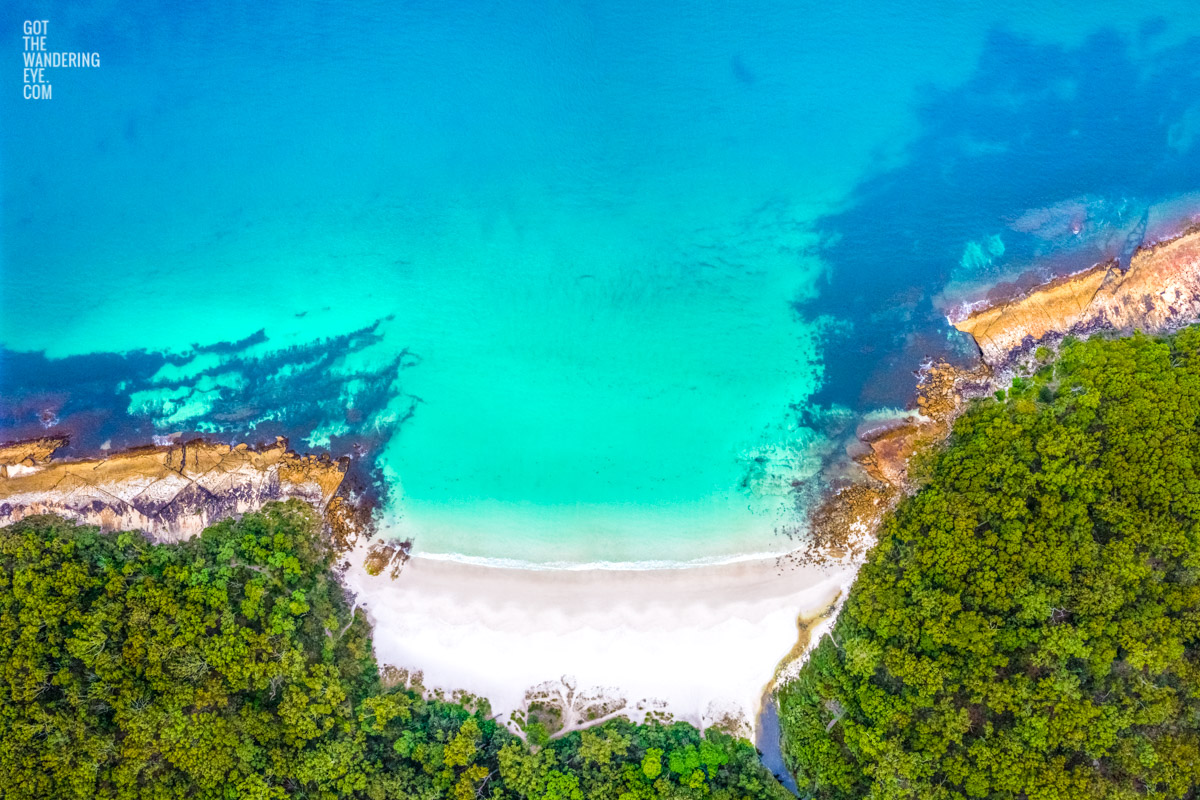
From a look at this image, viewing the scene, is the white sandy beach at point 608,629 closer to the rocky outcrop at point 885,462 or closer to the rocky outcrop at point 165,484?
the rocky outcrop at point 885,462

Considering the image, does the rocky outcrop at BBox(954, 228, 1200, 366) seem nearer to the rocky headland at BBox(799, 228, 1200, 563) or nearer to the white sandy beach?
the rocky headland at BBox(799, 228, 1200, 563)

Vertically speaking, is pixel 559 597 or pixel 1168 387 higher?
pixel 1168 387

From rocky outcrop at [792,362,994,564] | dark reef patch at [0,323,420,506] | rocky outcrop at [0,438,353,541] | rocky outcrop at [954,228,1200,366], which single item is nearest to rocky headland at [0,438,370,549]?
rocky outcrop at [0,438,353,541]

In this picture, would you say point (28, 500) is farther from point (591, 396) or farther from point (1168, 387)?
point (1168, 387)

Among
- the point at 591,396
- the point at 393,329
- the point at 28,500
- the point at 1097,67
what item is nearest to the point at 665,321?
the point at 591,396

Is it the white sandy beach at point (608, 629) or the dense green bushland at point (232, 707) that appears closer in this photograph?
the dense green bushland at point (232, 707)

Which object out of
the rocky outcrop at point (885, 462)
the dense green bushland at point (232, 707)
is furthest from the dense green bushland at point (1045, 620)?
the dense green bushland at point (232, 707)
